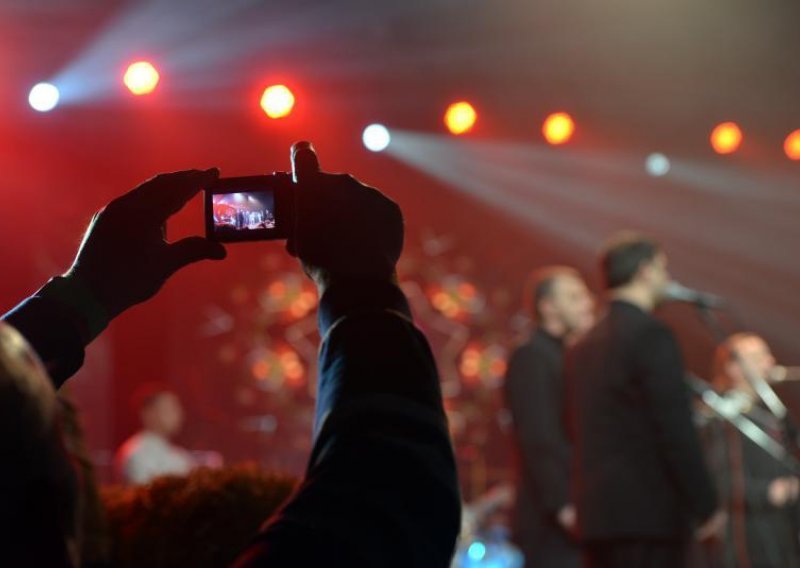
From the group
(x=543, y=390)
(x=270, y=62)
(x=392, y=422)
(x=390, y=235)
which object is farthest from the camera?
(x=270, y=62)

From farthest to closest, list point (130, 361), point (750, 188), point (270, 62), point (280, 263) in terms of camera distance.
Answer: point (280, 263), point (130, 361), point (750, 188), point (270, 62)

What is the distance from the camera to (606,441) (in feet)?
12.9

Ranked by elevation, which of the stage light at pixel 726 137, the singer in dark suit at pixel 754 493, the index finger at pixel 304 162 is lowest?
the singer in dark suit at pixel 754 493

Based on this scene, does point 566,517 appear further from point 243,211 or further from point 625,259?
point 243,211

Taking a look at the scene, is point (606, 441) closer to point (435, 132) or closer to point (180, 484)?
point (180, 484)

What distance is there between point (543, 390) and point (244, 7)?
2712mm

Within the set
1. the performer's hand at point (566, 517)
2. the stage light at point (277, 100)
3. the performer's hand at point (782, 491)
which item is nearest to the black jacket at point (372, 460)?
the performer's hand at point (566, 517)

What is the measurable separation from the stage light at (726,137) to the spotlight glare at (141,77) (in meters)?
3.61

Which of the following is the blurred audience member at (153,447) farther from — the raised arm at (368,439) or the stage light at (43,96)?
the raised arm at (368,439)

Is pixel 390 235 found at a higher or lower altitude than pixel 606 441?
higher

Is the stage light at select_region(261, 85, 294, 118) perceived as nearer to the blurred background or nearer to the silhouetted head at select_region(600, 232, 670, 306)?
the blurred background

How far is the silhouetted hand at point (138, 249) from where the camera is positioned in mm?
1141

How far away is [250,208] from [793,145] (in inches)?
286

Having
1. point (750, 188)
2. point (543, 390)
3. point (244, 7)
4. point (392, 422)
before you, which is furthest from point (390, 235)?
point (750, 188)
